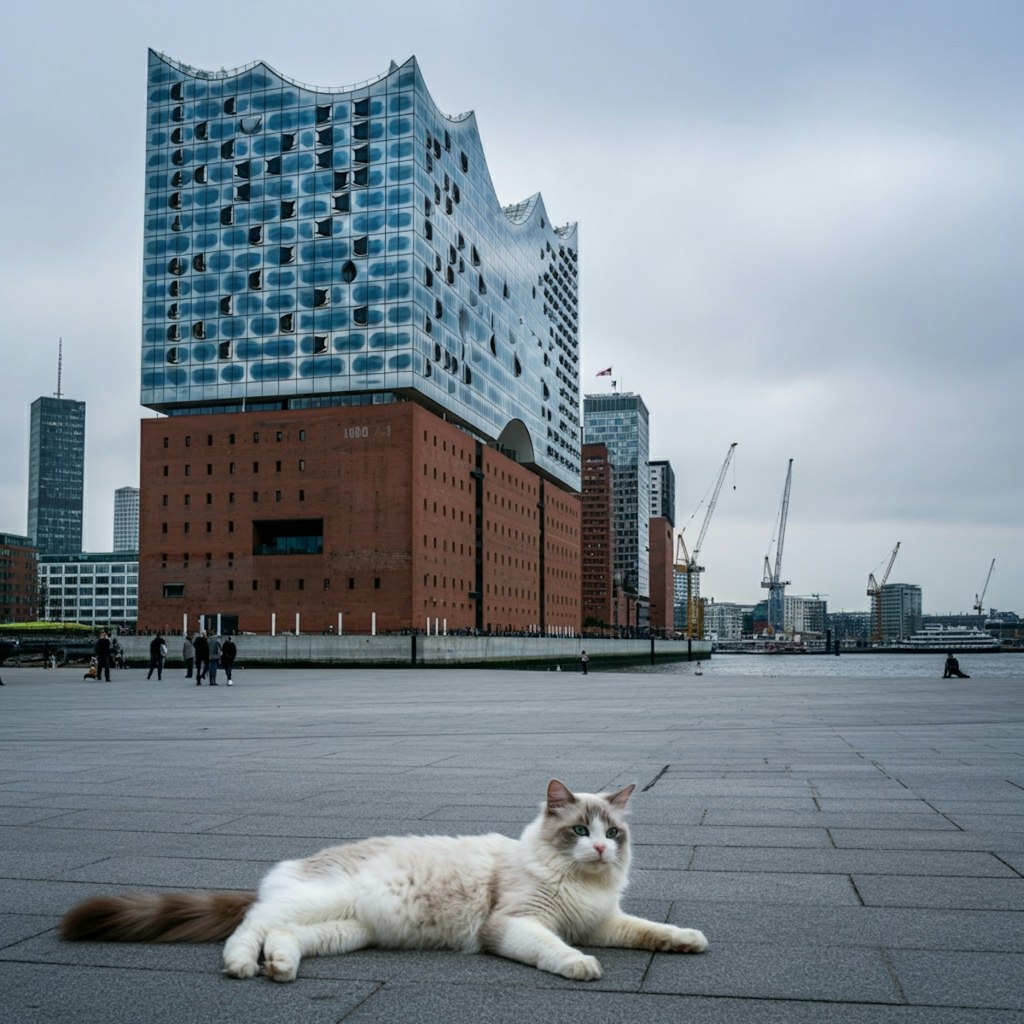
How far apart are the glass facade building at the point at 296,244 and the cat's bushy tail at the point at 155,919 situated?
92.5 metres

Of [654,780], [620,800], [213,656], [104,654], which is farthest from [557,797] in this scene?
[104,654]

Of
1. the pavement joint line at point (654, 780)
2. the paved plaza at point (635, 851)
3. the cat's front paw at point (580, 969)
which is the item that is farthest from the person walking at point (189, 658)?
the cat's front paw at point (580, 969)

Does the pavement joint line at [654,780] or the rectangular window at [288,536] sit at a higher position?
the rectangular window at [288,536]

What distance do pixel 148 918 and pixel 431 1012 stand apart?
1842 millimetres

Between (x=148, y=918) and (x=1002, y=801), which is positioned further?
(x=1002, y=801)

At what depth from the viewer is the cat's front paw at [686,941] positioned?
5.64 meters

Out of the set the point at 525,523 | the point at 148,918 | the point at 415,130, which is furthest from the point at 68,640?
the point at 148,918

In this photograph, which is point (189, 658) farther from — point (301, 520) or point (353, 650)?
point (301, 520)

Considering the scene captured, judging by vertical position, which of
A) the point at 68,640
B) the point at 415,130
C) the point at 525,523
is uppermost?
the point at 415,130

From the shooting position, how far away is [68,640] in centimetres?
13975

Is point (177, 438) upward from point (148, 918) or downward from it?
upward

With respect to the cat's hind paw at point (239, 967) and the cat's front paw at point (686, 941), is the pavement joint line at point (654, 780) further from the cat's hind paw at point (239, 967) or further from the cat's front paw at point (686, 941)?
the cat's hind paw at point (239, 967)

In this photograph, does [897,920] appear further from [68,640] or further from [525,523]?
[68,640]

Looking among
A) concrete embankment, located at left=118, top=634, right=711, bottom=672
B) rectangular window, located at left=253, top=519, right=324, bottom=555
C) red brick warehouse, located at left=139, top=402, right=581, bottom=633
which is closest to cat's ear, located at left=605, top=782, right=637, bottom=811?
concrete embankment, located at left=118, top=634, right=711, bottom=672
